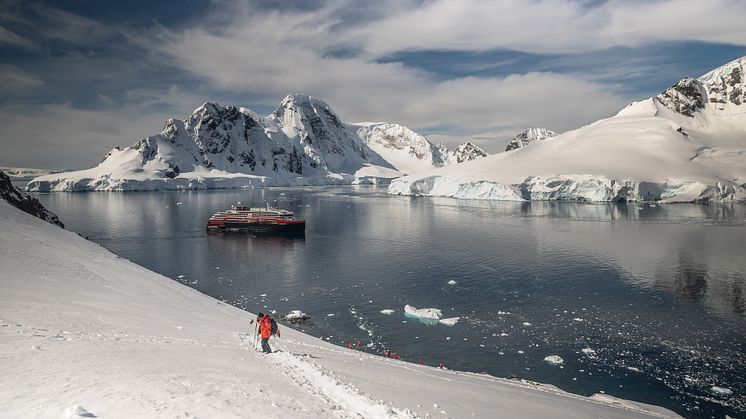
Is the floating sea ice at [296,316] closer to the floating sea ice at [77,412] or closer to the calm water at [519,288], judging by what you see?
the calm water at [519,288]

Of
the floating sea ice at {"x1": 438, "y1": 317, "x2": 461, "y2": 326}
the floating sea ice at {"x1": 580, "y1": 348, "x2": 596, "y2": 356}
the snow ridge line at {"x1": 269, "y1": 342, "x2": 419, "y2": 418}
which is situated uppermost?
the snow ridge line at {"x1": 269, "y1": 342, "x2": 419, "y2": 418}

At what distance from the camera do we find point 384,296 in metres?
36.8

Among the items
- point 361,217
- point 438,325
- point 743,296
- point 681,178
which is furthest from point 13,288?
point 681,178

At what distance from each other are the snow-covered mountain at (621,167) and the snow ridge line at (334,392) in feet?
407

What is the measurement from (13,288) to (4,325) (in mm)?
5640

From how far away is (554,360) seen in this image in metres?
24.4

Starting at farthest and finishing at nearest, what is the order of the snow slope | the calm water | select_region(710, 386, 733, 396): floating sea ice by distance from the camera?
the calm water, select_region(710, 386, 733, 396): floating sea ice, the snow slope

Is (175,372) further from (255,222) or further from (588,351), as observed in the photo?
(255,222)

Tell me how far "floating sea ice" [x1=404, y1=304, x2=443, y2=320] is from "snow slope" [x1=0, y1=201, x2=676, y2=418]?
37.0 ft

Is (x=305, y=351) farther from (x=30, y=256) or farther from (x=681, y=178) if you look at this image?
(x=681, y=178)

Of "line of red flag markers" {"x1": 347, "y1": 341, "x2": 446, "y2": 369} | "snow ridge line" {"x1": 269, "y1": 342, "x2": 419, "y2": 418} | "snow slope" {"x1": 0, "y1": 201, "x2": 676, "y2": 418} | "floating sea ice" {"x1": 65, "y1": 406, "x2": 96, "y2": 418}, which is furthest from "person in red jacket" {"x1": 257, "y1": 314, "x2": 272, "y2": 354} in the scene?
"line of red flag markers" {"x1": 347, "y1": 341, "x2": 446, "y2": 369}

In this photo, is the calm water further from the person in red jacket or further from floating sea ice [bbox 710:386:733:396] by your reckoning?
the person in red jacket

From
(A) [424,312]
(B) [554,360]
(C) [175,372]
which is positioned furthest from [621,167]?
(C) [175,372]

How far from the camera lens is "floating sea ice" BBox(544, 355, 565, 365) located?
955 inches
